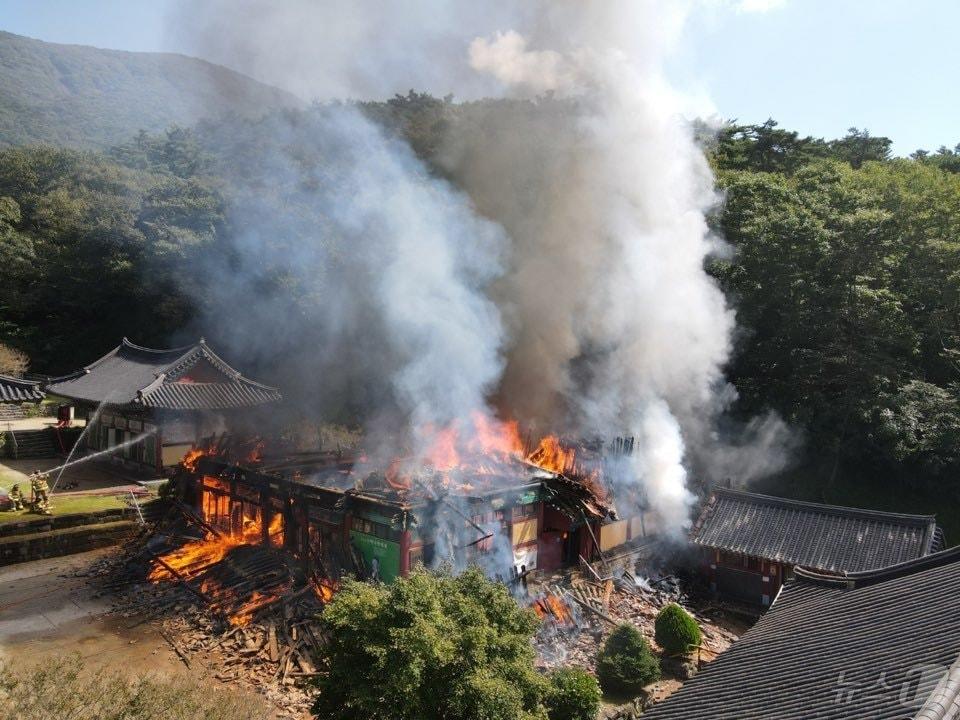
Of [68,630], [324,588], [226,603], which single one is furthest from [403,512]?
[68,630]

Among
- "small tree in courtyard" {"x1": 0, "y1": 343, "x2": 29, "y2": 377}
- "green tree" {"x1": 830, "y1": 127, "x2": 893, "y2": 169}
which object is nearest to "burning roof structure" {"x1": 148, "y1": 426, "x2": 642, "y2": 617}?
"small tree in courtyard" {"x1": 0, "y1": 343, "x2": 29, "y2": 377}

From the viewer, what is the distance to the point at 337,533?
16781mm

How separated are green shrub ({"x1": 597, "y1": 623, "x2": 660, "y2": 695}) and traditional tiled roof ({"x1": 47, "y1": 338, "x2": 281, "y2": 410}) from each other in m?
20.9

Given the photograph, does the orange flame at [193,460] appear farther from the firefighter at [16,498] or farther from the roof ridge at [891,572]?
the roof ridge at [891,572]

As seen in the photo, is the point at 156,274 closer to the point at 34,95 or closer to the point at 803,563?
the point at 803,563

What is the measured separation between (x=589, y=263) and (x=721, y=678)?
20132 mm

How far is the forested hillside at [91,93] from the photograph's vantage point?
108 meters

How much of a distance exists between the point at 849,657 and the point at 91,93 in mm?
166472

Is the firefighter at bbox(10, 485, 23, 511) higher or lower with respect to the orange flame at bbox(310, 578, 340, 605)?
higher

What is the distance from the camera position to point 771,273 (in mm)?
32375

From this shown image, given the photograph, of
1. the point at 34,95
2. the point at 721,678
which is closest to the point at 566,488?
the point at 721,678

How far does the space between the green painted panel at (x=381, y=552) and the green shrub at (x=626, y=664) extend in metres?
5.22

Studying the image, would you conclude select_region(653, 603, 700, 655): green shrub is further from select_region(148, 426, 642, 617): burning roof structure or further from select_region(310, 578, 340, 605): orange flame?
select_region(310, 578, 340, 605): orange flame

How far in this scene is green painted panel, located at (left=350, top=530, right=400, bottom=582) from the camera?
50.9 feet
